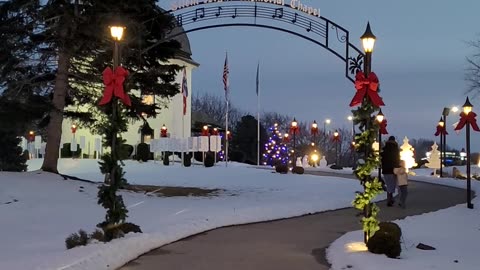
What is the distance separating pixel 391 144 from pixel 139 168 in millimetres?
22166

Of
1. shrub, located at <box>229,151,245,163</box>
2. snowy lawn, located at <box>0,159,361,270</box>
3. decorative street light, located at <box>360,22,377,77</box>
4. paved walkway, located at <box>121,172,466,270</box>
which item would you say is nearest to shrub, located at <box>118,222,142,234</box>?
snowy lawn, located at <box>0,159,361,270</box>

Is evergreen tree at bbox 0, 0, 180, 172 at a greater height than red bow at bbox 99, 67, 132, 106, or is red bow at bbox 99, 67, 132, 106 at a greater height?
evergreen tree at bbox 0, 0, 180, 172

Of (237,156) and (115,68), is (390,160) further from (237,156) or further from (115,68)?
(237,156)

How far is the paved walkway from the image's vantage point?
994cm

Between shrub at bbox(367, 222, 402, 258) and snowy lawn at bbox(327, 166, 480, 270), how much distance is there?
11cm

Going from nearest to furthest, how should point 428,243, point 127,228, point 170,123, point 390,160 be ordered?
point 428,243, point 127,228, point 390,160, point 170,123

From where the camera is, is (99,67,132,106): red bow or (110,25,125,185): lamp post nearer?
(99,67,132,106): red bow

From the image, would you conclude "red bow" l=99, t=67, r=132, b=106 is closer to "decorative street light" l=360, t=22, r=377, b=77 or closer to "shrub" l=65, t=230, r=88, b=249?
"shrub" l=65, t=230, r=88, b=249

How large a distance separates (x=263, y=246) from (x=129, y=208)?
6.98m

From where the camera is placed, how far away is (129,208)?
700 inches

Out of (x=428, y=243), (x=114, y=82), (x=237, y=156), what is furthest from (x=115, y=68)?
(x=237, y=156)

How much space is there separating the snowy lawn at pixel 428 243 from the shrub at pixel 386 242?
11 cm

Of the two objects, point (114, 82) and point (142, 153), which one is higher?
point (114, 82)

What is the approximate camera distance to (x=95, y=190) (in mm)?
20281
